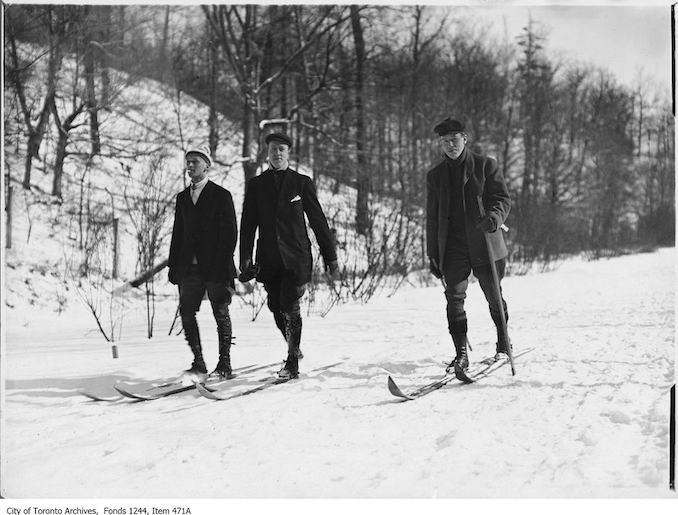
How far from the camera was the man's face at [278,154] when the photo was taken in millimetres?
3846

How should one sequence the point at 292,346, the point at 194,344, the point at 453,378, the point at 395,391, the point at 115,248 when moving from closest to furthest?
the point at 395,391 → the point at 453,378 → the point at 292,346 → the point at 194,344 → the point at 115,248

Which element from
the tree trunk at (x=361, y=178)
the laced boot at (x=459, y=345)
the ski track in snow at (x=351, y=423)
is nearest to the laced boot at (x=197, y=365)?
the ski track in snow at (x=351, y=423)

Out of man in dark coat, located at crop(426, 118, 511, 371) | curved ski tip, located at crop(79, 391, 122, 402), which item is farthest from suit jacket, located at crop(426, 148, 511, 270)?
curved ski tip, located at crop(79, 391, 122, 402)

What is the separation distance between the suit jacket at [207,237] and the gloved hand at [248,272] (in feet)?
0.17

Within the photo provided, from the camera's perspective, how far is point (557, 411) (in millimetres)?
2994

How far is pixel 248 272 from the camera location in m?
3.85

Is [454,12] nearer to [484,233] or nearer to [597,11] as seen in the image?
[597,11]

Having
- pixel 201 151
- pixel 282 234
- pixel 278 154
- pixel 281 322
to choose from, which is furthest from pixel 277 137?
pixel 281 322

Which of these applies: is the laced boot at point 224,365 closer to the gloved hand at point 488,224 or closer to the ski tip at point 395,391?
the ski tip at point 395,391

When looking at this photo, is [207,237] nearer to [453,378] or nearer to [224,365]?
[224,365]

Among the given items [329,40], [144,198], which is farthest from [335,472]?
[329,40]

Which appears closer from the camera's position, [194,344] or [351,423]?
[351,423]

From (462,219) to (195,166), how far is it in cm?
173

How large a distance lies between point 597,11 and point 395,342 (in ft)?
8.35
